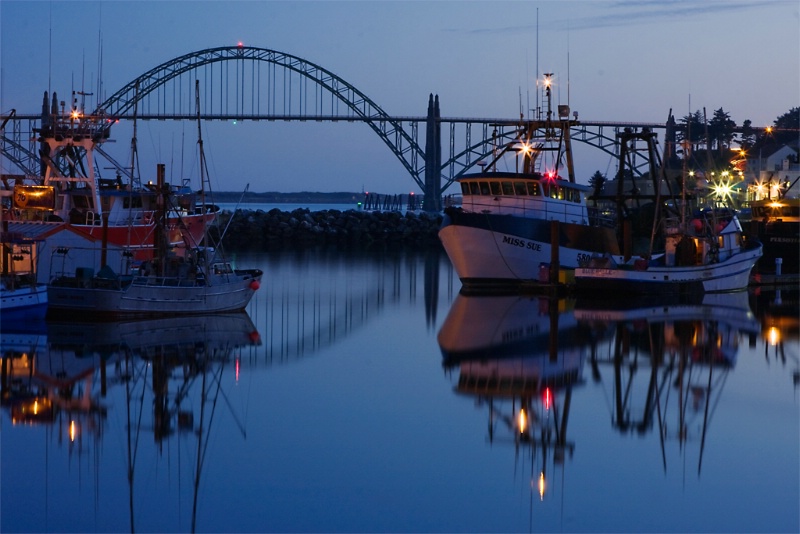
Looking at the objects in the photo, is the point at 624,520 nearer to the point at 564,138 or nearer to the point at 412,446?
the point at 412,446

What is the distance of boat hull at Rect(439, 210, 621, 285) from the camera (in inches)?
1171

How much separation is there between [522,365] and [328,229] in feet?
165

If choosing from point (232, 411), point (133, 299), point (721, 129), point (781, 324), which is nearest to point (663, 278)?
point (781, 324)

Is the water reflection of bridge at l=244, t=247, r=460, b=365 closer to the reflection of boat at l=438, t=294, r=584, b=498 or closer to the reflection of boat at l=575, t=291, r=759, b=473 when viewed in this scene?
the reflection of boat at l=438, t=294, r=584, b=498

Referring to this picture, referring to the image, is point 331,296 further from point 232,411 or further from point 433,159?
point 433,159

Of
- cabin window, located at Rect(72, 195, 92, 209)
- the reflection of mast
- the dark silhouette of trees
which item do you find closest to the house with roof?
the dark silhouette of trees

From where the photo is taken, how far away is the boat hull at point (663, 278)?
2839 centimetres

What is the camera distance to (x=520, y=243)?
29.9 m

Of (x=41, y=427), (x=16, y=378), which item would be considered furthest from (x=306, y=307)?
(x=41, y=427)

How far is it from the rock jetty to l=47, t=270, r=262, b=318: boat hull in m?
37.0

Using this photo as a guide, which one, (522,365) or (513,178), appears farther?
(513,178)

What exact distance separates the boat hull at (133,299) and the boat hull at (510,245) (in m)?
8.05

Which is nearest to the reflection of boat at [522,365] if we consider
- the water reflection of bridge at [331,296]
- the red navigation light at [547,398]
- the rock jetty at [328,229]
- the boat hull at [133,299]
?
the red navigation light at [547,398]

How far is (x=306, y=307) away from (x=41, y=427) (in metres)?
14.8
